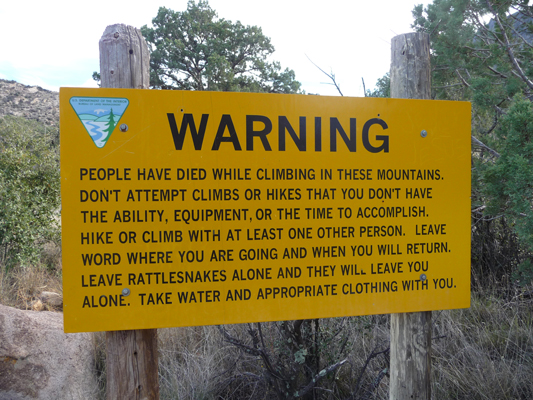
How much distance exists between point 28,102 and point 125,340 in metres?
38.8

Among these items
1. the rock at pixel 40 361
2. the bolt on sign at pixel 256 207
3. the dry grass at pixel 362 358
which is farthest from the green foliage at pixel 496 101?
the rock at pixel 40 361

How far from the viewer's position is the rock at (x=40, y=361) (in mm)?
2811

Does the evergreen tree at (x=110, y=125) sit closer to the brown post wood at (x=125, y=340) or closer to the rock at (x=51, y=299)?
the brown post wood at (x=125, y=340)

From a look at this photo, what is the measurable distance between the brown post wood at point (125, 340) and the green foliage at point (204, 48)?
21.2m

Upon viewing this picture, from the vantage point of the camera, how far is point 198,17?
24.2 meters

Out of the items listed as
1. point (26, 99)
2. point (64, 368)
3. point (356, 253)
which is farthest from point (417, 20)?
point (26, 99)

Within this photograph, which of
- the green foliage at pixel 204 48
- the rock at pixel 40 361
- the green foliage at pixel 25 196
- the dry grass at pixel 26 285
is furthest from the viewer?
the green foliage at pixel 204 48

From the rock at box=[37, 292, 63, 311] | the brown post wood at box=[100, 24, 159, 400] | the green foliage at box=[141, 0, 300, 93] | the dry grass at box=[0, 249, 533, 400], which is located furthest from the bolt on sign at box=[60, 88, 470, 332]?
the green foliage at box=[141, 0, 300, 93]

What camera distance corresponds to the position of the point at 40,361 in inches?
116

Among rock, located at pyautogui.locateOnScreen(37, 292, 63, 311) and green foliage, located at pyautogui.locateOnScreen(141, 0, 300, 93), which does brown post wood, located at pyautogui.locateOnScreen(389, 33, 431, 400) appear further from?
green foliage, located at pyautogui.locateOnScreen(141, 0, 300, 93)

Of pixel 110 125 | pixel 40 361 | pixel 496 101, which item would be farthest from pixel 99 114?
pixel 496 101

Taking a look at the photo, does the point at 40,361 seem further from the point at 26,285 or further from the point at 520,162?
the point at 520,162

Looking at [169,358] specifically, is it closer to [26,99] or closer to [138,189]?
[138,189]

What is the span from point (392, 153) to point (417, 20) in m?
6.10
